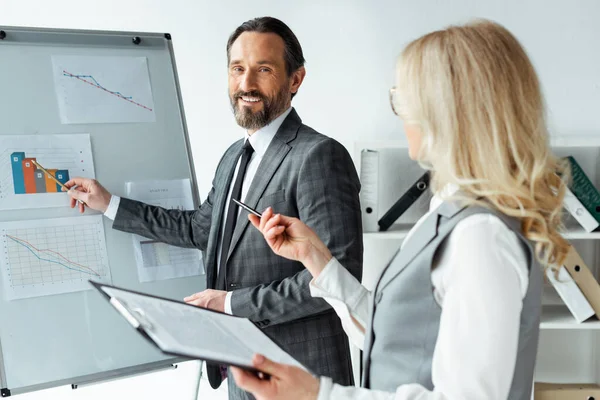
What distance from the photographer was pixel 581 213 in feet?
8.72

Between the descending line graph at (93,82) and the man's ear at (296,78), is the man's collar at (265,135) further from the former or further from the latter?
the descending line graph at (93,82)

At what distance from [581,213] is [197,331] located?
2.12 m

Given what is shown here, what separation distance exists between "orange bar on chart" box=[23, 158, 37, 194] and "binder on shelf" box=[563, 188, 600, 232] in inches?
79.0

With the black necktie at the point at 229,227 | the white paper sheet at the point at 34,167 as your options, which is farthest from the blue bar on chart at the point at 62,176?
the black necktie at the point at 229,227

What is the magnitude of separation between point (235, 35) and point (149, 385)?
78.0 inches

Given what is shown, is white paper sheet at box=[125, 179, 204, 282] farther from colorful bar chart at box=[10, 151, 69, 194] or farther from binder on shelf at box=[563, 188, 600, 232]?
binder on shelf at box=[563, 188, 600, 232]

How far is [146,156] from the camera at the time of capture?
2.07 m

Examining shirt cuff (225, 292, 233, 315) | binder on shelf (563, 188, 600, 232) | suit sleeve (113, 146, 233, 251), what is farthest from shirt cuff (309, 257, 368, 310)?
binder on shelf (563, 188, 600, 232)

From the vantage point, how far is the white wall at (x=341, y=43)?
2896mm

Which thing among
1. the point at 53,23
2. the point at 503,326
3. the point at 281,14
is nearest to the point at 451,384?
the point at 503,326

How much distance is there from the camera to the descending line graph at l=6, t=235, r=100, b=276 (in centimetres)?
178

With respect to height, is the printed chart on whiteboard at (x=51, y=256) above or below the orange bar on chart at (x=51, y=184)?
below

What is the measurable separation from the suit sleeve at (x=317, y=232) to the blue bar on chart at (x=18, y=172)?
0.67 metres

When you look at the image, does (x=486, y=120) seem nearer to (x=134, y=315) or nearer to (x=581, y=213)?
(x=134, y=315)
